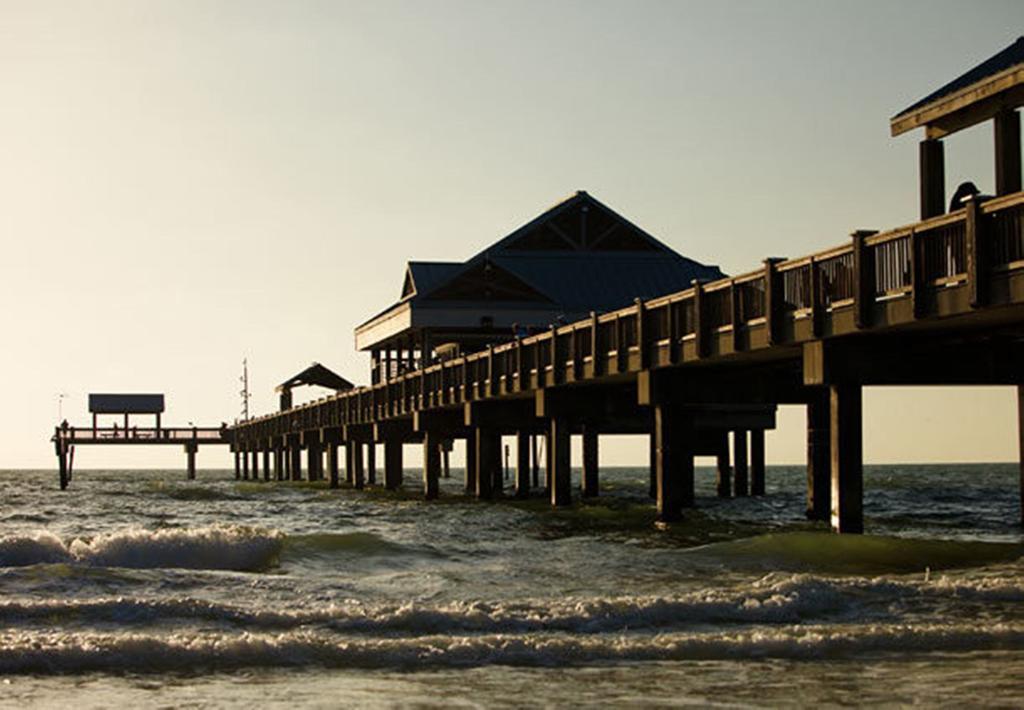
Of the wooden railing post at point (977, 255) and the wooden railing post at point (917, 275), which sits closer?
the wooden railing post at point (977, 255)

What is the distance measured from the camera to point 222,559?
27297 millimetres

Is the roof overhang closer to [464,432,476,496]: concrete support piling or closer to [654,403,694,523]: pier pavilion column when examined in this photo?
[654,403,694,523]: pier pavilion column

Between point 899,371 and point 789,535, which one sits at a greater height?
point 899,371

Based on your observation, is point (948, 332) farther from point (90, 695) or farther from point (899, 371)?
point (90, 695)

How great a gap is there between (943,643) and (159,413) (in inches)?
5923

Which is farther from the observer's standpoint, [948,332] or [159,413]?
[159,413]

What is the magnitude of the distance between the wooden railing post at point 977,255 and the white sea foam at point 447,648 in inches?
270

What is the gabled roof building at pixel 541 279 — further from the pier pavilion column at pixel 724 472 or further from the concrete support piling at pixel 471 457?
the pier pavilion column at pixel 724 472

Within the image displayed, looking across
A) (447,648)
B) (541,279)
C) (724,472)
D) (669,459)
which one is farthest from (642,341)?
(541,279)

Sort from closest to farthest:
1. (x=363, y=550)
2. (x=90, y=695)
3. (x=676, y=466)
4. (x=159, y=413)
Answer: (x=90, y=695), (x=363, y=550), (x=676, y=466), (x=159, y=413)

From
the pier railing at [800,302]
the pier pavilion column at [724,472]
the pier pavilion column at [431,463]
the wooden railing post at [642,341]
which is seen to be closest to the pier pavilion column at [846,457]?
the pier railing at [800,302]

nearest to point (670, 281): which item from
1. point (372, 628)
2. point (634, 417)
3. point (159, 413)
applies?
point (634, 417)

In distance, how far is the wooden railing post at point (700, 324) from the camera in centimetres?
3209

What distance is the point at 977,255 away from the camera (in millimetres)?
22891
